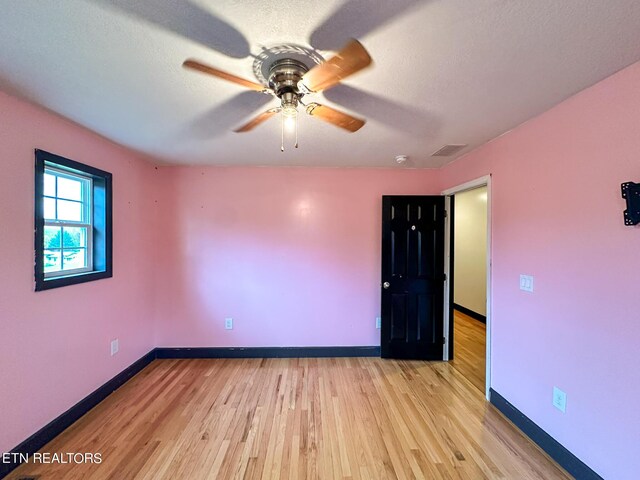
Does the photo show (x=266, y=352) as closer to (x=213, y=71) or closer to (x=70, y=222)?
(x=70, y=222)

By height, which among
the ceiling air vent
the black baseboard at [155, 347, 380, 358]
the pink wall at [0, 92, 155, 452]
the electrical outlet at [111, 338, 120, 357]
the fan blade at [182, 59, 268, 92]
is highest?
the ceiling air vent

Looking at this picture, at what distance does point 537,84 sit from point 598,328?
147 cm

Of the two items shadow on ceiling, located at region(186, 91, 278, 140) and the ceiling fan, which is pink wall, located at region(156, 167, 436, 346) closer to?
shadow on ceiling, located at region(186, 91, 278, 140)

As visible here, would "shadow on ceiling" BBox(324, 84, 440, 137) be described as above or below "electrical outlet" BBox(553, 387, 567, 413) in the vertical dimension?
above

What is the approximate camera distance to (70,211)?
2266 millimetres

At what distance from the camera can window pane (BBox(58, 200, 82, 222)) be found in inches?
85.5

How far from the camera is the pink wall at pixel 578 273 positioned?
1420 millimetres

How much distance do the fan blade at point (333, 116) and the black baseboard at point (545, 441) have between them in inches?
98.1

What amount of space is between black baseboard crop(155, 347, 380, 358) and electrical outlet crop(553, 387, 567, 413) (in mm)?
1784

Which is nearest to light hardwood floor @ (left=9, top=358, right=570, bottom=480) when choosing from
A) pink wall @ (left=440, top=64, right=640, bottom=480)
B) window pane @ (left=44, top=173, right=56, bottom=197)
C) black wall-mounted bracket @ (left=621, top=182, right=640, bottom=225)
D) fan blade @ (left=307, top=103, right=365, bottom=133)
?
pink wall @ (left=440, top=64, right=640, bottom=480)

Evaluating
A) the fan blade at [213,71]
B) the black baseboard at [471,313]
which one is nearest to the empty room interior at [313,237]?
the fan blade at [213,71]

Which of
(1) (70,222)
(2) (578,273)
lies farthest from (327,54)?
(1) (70,222)

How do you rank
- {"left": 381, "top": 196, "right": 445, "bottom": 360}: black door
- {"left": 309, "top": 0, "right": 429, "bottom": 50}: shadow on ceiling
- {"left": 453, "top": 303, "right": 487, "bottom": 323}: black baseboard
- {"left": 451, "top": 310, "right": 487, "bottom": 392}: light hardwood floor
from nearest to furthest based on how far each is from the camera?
1. {"left": 309, "top": 0, "right": 429, "bottom": 50}: shadow on ceiling
2. {"left": 451, "top": 310, "right": 487, "bottom": 392}: light hardwood floor
3. {"left": 381, "top": 196, "right": 445, "bottom": 360}: black door
4. {"left": 453, "top": 303, "right": 487, "bottom": 323}: black baseboard

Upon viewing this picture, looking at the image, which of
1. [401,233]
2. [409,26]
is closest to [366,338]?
[401,233]
